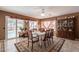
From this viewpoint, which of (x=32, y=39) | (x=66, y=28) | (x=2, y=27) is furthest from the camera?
(x=66, y=28)

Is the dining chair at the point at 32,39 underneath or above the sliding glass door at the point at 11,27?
underneath

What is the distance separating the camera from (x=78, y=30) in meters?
6.00

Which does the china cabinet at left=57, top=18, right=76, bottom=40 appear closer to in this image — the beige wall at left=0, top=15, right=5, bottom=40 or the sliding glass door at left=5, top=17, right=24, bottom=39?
the sliding glass door at left=5, top=17, right=24, bottom=39

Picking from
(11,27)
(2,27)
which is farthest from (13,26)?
(2,27)

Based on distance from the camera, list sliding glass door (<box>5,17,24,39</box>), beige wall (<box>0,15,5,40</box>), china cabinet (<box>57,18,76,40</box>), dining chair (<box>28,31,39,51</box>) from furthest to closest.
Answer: china cabinet (<box>57,18,76,40</box>)
sliding glass door (<box>5,17,24,39</box>)
beige wall (<box>0,15,5,40</box>)
dining chair (<box>28,31,39,51</box>)

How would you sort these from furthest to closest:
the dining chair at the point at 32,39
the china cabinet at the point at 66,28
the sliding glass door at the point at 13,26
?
the china cabinet at the point at 66,28, the sliding glass door at the point at 13,26, the dining chair at the point at 32,39

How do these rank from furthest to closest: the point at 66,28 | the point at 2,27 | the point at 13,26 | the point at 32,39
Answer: the point at 66,28, the point at 13,26, the point at 2,27, the point at 32,39

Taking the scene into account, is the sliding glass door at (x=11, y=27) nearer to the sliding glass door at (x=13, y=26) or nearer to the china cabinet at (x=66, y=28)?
the sliding glass door at (x=13, y=26)

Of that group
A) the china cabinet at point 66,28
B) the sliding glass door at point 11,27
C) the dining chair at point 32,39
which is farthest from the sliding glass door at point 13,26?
the china cabinet at point 66,28

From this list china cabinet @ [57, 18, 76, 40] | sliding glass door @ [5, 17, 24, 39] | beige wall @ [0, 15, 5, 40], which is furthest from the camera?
china cabinet @ [57, 18, 76, 40]

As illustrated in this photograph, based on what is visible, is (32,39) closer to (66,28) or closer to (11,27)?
(11,27)

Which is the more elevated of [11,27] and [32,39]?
[11,27]

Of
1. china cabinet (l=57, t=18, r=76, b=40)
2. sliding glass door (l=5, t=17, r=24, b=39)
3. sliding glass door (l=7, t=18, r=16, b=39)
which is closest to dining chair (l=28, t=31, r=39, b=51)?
sliding glass door (l=5, t=17, r=24, b=39)
